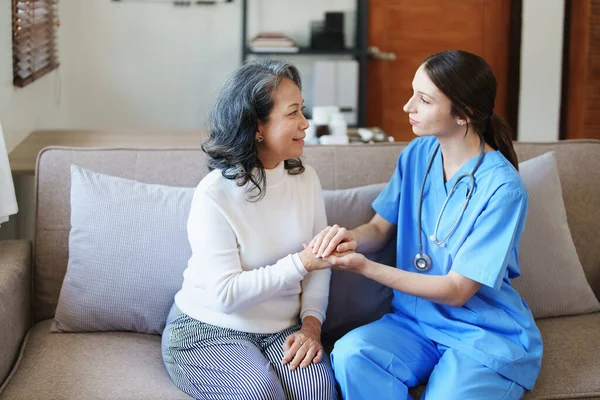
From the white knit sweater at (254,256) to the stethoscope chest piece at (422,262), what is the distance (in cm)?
22

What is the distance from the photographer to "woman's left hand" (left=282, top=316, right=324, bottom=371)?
179 centimetres

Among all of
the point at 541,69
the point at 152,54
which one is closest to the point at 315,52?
Answer: the point at 152,54

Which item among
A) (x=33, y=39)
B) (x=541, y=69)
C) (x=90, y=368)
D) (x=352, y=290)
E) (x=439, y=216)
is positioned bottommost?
(x=90, y=368)

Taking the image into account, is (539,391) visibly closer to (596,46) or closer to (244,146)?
(244,146)

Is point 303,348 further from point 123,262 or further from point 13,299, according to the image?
point 13,299

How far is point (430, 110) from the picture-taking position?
1845 mm

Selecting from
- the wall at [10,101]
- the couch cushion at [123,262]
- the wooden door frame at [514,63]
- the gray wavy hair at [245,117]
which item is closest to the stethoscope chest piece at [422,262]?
the gray wavy hair at [245,117]

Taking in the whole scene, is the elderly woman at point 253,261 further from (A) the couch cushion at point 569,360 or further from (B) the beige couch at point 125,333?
(A) the couch cushion at point 569,360

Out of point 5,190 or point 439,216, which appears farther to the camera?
point 5,190

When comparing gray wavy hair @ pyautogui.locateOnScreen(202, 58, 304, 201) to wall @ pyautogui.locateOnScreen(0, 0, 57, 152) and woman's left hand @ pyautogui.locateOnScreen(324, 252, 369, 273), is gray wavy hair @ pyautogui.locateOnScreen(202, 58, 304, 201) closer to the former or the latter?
woman's left hand @ pyautogui.locateOnScreen(324, 252, 369, 273)

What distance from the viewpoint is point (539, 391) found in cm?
180

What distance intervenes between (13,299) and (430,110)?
105cm

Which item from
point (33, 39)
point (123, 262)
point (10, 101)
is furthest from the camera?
point (33, 39)

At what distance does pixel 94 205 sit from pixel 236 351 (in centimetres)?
57
